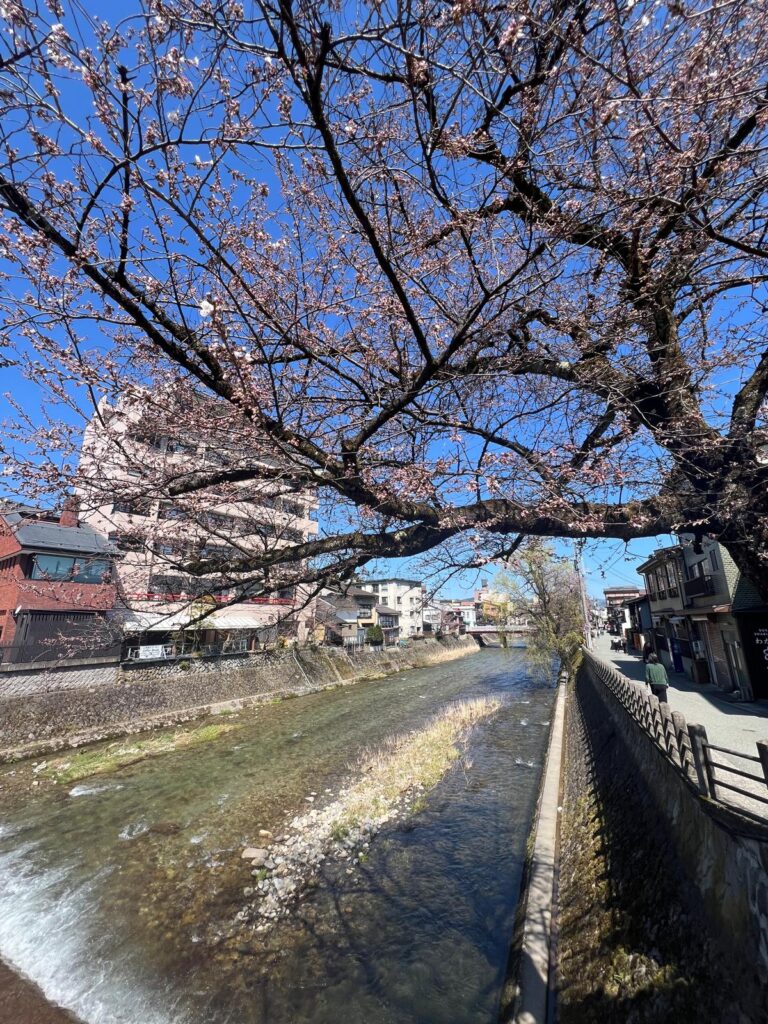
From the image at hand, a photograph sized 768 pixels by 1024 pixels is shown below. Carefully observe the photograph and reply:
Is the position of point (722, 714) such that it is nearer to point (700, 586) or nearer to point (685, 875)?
point (700, 586)

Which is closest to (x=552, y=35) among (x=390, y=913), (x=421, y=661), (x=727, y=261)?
(x=727, y=261)

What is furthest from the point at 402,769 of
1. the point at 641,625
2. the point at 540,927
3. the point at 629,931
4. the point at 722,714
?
the point at 641,625

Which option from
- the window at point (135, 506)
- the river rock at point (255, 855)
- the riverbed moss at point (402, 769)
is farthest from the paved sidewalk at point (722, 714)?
the window at point (135, 506)

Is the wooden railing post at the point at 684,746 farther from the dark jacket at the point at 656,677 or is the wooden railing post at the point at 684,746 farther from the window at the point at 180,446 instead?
the dark jacket at the point at 656,677

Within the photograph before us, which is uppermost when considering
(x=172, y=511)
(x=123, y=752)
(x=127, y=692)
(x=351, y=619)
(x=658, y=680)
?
(x=172, y=511)

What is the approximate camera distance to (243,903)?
275 inches

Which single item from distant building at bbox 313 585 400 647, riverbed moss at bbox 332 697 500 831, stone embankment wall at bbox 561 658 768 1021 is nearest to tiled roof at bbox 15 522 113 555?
distant building at bbox 313 585 400 647

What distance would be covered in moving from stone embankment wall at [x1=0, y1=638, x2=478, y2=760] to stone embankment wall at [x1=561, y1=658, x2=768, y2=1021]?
1787 centimetres

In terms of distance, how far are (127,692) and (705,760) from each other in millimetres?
21352

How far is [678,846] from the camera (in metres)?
4.86

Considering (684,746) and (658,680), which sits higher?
(684,746)

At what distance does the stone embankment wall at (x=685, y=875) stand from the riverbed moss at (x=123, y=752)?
45.7 ft

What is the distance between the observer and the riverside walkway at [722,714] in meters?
9.02

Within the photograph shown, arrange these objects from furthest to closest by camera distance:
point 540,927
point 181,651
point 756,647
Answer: point 181,651, point 756,647, point 540,927
